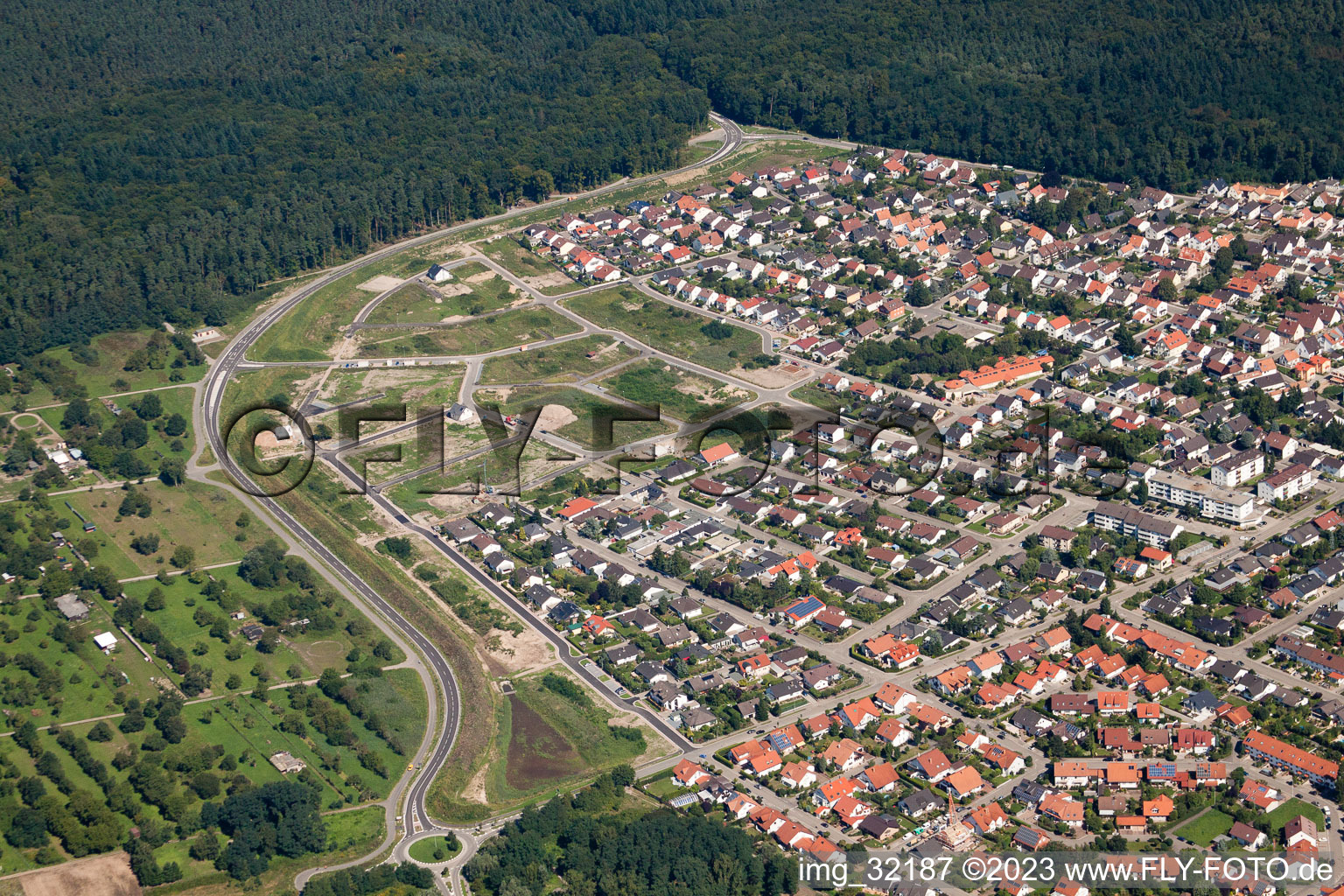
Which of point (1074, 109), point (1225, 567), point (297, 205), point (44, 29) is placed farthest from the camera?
point (44, 29)

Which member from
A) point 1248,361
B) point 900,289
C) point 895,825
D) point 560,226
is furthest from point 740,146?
point 895,825

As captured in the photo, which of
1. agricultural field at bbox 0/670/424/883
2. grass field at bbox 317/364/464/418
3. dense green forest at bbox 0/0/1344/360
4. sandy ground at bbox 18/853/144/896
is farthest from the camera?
dense green forest at bbox 0/0/1344/360

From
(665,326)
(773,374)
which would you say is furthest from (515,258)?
(773,374)

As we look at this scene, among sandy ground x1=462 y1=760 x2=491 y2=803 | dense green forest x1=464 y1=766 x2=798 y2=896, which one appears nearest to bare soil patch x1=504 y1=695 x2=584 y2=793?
sandy ground x1=462 y1=760 x2=491 y2=803

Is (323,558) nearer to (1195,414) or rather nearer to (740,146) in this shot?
(1195,414)

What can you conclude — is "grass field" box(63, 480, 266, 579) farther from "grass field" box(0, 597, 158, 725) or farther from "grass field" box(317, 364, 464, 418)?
"grass field" box(317, 364, 464, 418)

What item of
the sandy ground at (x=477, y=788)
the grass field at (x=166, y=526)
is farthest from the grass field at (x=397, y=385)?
the sandy ground at (x=477, y=788)

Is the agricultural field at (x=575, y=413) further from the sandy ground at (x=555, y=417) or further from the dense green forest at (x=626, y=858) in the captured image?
the dense green forest at (x=626, y=858)
